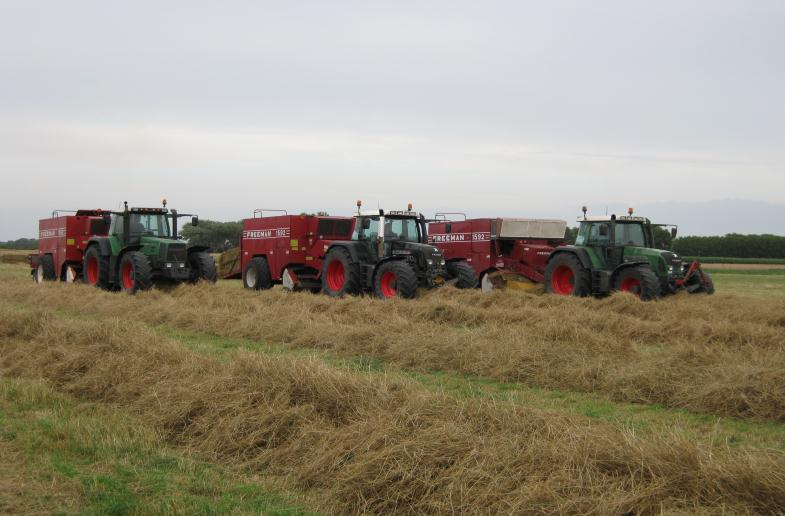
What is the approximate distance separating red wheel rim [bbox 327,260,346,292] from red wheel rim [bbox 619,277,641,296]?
6.19 meters

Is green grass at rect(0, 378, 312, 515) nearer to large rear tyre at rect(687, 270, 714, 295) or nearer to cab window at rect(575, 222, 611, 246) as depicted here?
cab window at rect(575, 222, 611, 246)

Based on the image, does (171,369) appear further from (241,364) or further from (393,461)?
(393,461)

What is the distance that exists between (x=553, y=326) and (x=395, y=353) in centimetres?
209

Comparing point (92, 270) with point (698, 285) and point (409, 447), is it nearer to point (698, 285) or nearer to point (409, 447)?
point (698, 285)

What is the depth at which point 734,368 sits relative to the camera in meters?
7.70

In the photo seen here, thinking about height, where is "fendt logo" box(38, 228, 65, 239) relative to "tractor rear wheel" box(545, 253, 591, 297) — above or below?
above

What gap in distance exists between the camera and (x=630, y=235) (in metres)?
17.5

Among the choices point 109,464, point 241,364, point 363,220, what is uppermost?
point 363,220

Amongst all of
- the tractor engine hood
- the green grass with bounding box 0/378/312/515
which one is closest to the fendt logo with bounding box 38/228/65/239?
the tractor engine hood

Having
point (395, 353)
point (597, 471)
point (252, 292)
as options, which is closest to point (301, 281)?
point (252, 292)

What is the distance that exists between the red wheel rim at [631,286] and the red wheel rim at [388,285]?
4.79m

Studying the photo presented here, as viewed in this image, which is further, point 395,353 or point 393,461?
point 395,353

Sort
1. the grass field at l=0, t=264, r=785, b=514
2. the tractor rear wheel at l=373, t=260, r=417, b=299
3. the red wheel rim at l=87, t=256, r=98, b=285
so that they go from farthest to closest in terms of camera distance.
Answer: the red wheel rim at l=87, t=256, r=98, b=285
the tractor rear wheel at l=373, t=260, r=417, b=299
the grass field at l=0, t=264, r=785, b=514

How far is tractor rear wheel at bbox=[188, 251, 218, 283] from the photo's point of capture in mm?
18719
